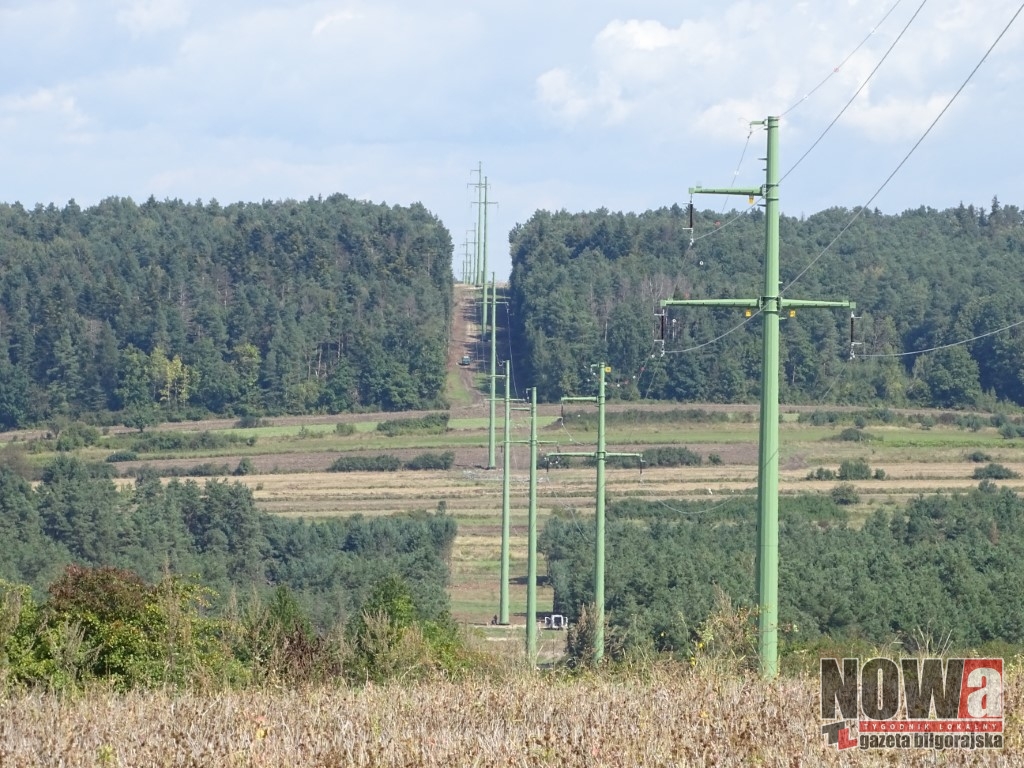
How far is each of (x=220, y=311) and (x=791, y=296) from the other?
56370 millimetres

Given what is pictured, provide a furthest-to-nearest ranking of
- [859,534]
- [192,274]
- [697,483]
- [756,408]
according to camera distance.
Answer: [192,274]
[756,408]
[697,483]
[859,534]

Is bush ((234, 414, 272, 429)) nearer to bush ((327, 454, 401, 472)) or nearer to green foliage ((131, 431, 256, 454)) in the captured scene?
green foliage ((131, 431, 256, 454))

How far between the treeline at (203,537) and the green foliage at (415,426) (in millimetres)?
26060

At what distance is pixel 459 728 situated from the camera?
9.21 meters

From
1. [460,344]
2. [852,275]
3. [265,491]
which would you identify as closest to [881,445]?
[265,491]

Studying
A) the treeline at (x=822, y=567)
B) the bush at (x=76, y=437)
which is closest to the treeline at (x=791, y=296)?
the treeline at (x=822, y=567)

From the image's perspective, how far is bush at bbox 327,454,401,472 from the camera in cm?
8981

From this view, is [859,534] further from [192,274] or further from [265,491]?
[192,274]

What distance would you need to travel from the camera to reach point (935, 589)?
44.9 metres

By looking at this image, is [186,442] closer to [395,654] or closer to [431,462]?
[431,462]

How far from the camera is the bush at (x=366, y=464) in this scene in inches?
3536

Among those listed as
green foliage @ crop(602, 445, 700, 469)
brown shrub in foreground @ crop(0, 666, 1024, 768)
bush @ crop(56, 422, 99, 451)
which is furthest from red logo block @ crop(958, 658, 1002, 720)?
bush @ crop(56, 422, 99, 451)

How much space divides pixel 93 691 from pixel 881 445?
269 feet

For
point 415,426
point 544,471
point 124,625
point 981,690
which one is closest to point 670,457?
point 544,471
